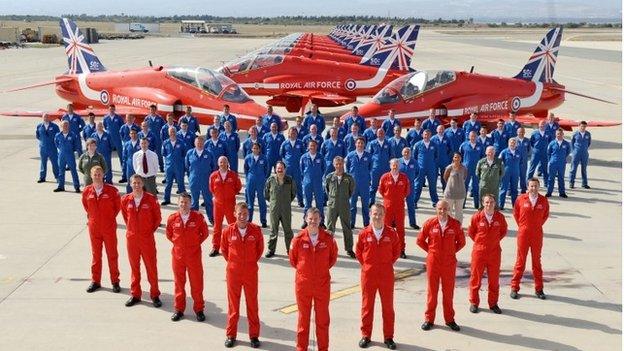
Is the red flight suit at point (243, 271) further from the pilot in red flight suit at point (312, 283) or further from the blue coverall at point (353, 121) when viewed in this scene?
the blue coverall at point (353, 121)

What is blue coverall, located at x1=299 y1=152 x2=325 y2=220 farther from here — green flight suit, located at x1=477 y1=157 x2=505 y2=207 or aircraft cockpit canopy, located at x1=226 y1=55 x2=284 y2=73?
aircraft cockpit canopy, located at x1=226 y1=55 x2=284 y2=73

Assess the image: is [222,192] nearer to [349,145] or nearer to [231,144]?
[231,144]

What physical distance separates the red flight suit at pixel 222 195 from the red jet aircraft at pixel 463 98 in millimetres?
7811

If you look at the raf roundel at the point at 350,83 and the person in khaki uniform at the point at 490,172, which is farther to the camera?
the raf roundel at the point at 350,83

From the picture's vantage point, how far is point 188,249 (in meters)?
7.18

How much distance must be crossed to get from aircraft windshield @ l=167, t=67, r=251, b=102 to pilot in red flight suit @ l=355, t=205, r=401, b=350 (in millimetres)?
10503

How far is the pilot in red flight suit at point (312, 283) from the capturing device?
6469 millimetres

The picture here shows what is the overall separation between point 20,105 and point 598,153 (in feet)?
68.8

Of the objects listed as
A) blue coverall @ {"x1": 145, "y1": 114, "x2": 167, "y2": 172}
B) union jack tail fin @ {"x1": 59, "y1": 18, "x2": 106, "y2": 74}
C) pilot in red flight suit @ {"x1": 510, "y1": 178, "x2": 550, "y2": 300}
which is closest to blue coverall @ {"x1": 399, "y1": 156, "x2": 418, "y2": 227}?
pilot in red flight suit @ {"x1": 510, "y1": 178, "x2": 550, "y2": 300}

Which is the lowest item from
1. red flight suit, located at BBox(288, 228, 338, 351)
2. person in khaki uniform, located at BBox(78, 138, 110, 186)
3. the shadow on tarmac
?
the shadow on tarmac

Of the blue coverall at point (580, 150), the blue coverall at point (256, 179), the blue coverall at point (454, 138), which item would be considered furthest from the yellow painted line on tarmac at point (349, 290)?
the blue coverall at point (580, 150)

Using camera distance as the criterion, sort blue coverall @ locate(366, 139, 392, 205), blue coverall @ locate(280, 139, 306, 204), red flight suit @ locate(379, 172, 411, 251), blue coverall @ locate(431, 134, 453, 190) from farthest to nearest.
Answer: blue coverall @ locate(431, 134, 453, 190)
blue coverall @ locate(280, 139, 306, 204)
blue coverall @ locate(366, 139, 392, 205)
red flight suit @ locate(379, 172, 411, 251)

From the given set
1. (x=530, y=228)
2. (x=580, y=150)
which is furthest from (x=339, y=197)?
(x=580, y=150)

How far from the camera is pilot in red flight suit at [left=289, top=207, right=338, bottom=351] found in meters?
6.47
